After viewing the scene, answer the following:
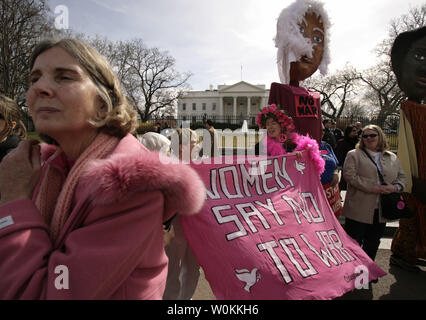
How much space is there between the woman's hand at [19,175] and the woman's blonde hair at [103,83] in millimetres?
335

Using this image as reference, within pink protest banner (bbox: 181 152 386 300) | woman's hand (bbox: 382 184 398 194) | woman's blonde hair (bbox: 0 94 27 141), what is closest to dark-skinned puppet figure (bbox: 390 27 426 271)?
woman's hand (bbox: 382 184 398 194)

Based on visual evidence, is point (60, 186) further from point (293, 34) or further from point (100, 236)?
point (293, 34)

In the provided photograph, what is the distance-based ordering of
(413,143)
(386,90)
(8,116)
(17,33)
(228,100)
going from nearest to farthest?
(8,116)
(413,143)
(17,33)
(386,90)
(228,100)

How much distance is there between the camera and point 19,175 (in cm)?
107

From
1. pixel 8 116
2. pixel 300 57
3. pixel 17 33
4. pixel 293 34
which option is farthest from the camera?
pixel 17 33

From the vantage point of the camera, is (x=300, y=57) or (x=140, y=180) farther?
(x=300, y=57)

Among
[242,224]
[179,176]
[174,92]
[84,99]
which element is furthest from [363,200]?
[174,92]

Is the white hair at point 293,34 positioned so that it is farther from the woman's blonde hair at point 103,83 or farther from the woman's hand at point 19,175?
the woman's hand at point 19,175

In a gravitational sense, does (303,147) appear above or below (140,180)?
above

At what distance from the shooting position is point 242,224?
221cm

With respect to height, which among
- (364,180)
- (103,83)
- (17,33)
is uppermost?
(17,33)

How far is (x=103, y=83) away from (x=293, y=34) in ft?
11.5

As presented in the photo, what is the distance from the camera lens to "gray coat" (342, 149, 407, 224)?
329 centimetres

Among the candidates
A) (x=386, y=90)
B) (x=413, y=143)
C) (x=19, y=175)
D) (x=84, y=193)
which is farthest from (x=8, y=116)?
(x=386, y=90)
